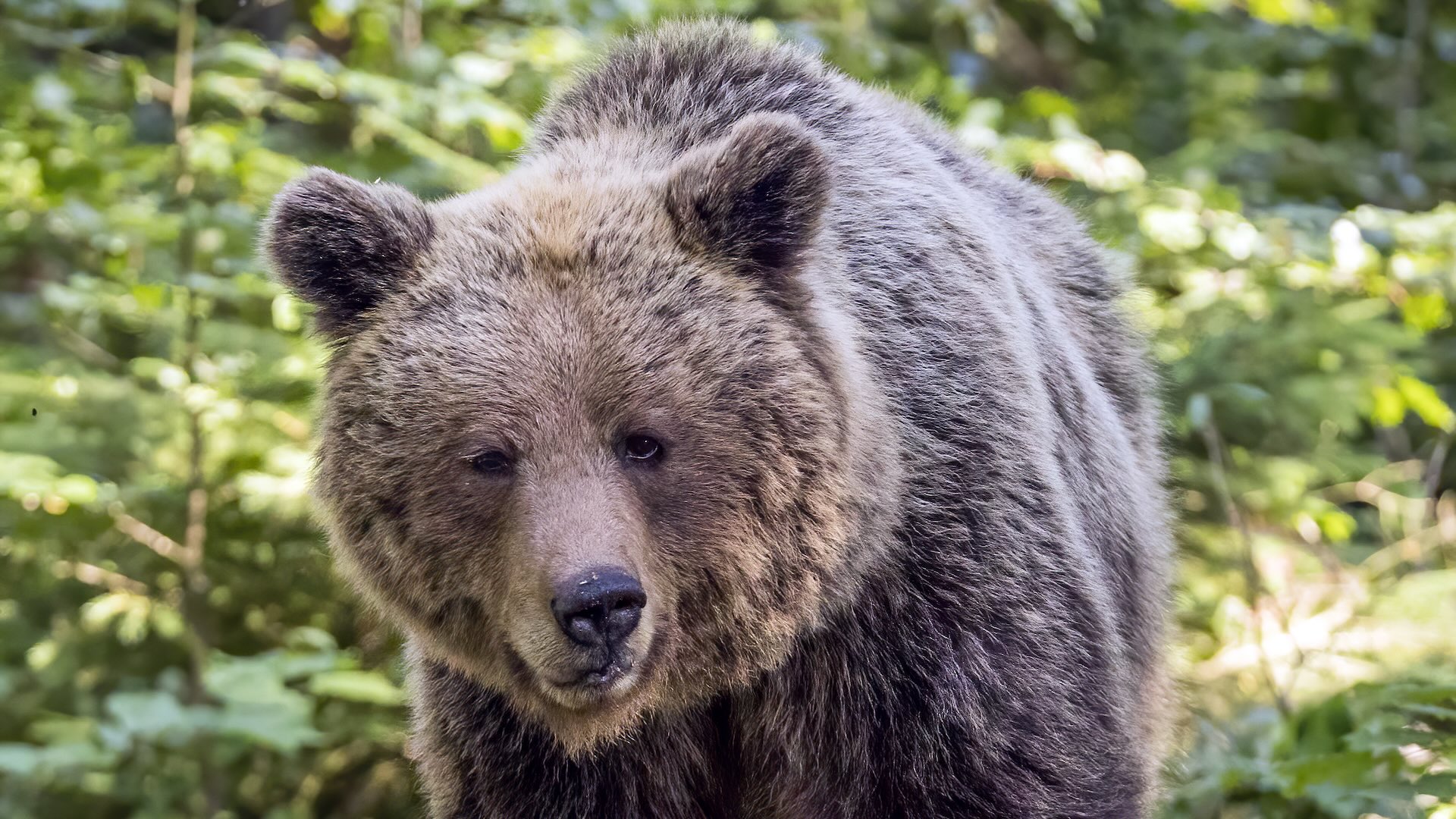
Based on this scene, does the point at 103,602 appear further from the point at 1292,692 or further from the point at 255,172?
the point at 1292,692

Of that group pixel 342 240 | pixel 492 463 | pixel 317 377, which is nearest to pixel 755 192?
pixel 492 463

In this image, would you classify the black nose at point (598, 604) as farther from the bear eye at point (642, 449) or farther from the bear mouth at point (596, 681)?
the bear eye at point (642, 449)

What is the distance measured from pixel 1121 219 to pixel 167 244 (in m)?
4.90

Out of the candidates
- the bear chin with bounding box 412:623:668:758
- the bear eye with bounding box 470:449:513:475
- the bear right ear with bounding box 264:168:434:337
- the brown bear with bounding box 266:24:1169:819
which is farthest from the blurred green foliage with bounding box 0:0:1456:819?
the bear eye with bounding box 470:449:513:475

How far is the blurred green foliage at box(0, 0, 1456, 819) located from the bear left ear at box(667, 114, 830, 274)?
94.2 inches

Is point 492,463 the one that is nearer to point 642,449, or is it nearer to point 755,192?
point 642,449

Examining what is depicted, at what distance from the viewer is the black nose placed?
285 cm

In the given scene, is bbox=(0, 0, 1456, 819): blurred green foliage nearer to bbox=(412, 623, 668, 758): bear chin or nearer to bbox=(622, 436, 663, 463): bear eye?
bbox=(412, 623, 668, 758): bear chin

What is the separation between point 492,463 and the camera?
314 cm

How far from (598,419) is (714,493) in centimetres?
→ 32

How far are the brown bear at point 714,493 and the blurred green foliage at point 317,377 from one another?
1.68 meters

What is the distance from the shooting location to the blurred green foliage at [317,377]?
6000 millimetres

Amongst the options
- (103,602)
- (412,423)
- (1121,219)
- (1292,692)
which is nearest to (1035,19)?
(1121,219)

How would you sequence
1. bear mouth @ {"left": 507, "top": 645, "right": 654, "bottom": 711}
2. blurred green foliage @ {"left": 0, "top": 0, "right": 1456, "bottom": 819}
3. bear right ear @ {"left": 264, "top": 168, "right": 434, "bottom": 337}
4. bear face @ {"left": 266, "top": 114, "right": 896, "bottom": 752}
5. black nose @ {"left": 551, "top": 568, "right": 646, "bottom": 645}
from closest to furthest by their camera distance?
black nose @ {"left": 551, "top": 568, "right": 646, "bottom": 645}, bear mouth @ {"left": 507, "top": 645, "right": 654, "bottom": 711}, bear face @ {"left": 266, "top": 114, "right": 896, "bottom": 752}, bear right ear @ {"left": 264, "top": 168, "right": 434, "bottom": 337}, blurred green foliage @ {"left": 0, "top": 0, "right": 1456, "bottom": 819}
